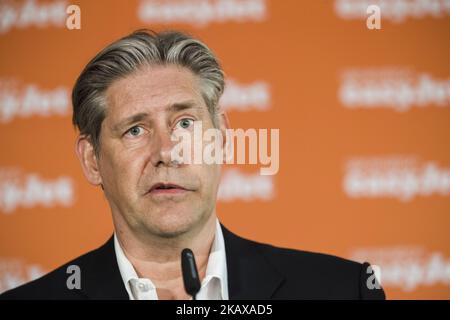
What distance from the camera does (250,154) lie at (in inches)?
115

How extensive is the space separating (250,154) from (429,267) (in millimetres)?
829

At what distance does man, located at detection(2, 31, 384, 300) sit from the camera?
97.5 inches

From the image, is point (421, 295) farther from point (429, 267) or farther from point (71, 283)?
point (71, 283)

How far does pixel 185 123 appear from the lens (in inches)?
101

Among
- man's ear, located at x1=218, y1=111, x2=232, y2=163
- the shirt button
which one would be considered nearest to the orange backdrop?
man's ear, located at x1=218, y1=111, x2=232, y2=163

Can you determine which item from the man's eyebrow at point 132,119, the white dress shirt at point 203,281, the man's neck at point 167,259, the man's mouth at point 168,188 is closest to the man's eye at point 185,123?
the man's eyebrow at point 132,119

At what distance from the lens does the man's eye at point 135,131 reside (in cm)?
254

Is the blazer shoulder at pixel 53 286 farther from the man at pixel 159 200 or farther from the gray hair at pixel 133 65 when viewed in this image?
the gray hair at pixel 133 65

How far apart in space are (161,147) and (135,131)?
0.14 m

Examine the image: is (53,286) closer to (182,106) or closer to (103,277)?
(103,277)
